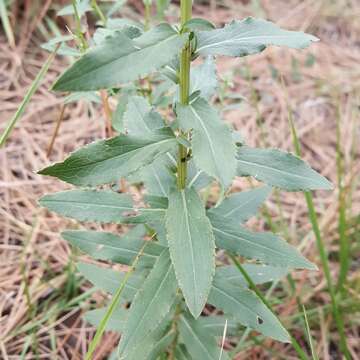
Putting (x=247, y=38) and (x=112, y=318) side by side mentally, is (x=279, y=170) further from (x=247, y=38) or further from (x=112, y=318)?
(x=112, y=318)

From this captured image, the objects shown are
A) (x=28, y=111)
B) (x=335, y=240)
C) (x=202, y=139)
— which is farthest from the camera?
(x=28, y=111)

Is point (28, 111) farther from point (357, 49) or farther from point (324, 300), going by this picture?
point (357, 49)

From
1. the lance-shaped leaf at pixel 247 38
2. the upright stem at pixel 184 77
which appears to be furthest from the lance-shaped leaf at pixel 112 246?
the lance-shaped leaf at pixel 247 38

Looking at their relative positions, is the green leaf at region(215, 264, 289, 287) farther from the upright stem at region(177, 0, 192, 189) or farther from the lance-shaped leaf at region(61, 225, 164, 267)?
the upright stem at region(177, 0, 192, 189)

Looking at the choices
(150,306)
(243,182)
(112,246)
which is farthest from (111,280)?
(243,182)

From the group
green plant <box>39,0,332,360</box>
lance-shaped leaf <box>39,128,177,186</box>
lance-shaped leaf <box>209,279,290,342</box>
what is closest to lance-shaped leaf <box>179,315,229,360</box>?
green plant <box>39,0,332,360</box>

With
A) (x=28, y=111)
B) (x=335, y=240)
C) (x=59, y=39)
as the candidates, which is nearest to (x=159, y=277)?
(x=59, y=39)
